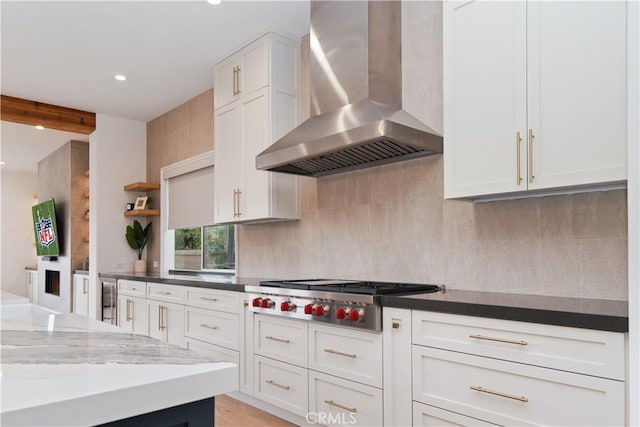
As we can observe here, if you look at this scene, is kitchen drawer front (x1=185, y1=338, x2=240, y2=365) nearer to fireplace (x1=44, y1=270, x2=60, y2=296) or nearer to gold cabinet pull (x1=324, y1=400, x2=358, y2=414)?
gold cabinet pull (x1=324, y1=400, x2=358, y2=414)

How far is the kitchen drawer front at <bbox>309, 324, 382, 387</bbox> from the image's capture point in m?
2.22

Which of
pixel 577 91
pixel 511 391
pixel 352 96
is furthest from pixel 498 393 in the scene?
pixel 352 96

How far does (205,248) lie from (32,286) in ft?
17.2

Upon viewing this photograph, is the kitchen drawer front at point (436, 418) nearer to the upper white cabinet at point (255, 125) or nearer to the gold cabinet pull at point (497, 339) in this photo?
the gold cabinet pull at point (497, 339)

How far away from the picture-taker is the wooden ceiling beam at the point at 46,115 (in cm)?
470

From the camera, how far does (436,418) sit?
1.95 metres

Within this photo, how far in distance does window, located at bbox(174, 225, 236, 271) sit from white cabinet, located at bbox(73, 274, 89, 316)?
123 cm

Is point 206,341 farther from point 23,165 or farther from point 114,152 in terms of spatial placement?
point 23,165

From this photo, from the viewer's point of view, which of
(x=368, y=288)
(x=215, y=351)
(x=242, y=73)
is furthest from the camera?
(x=242, y=73)

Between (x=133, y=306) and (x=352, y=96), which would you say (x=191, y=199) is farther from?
(x=352, y=96)

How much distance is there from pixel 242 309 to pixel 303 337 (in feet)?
2.09

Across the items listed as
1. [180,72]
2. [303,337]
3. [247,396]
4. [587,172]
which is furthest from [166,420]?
[180,72]

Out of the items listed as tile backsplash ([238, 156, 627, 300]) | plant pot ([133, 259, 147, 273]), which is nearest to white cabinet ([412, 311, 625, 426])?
tile backsplash ([238, 156, 627, 300])

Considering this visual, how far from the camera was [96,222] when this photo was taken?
205 inches
